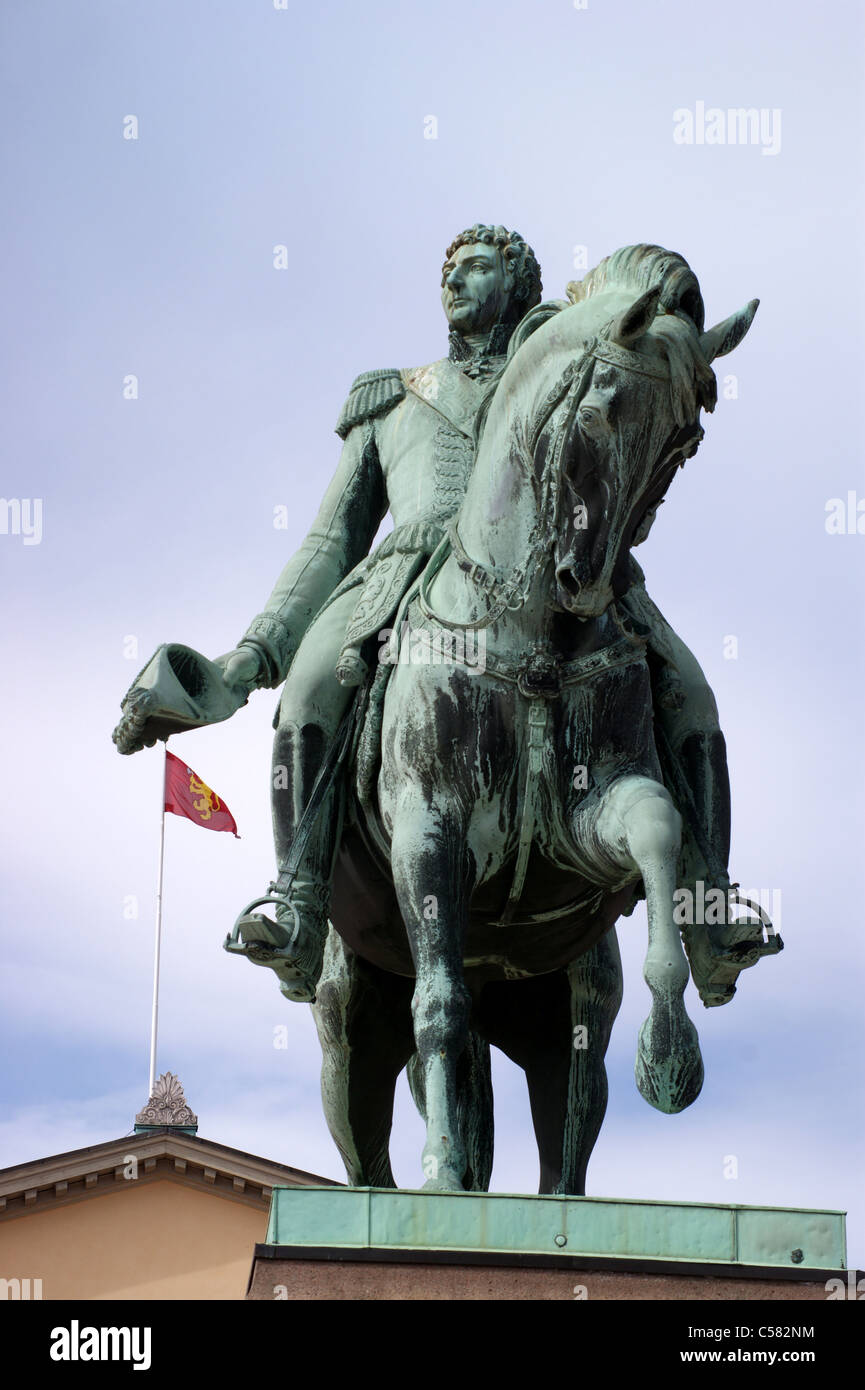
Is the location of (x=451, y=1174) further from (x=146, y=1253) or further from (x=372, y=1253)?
(x=146, y=1253)

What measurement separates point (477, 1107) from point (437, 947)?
1.72 meters

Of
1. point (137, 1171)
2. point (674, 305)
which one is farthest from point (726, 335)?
point (137, 1171)

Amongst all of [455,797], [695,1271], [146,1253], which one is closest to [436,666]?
[455,797]

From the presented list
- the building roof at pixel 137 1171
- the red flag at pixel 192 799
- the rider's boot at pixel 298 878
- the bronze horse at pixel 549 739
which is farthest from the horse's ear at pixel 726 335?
the building roof at pixel 137 1171

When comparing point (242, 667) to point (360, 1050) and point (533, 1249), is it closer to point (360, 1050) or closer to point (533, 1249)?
point (360, 1050)

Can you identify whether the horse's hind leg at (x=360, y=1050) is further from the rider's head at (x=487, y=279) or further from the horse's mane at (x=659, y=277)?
the horse's mane at (x=659, y=277)

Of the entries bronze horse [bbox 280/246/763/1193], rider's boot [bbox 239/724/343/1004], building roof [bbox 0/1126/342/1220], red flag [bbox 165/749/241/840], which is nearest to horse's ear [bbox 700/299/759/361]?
bronze horse [bbox 280/246/763/1193]

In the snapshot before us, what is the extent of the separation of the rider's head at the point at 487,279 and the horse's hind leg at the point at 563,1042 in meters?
3.11

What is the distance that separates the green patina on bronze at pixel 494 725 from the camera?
10.8m

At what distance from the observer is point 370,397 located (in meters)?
13.1

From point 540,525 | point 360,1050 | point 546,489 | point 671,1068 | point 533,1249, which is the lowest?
point 533,1249

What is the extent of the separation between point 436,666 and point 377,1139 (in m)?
2.83

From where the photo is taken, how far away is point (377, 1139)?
509 inches

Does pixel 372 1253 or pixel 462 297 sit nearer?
pixel 372 1253
